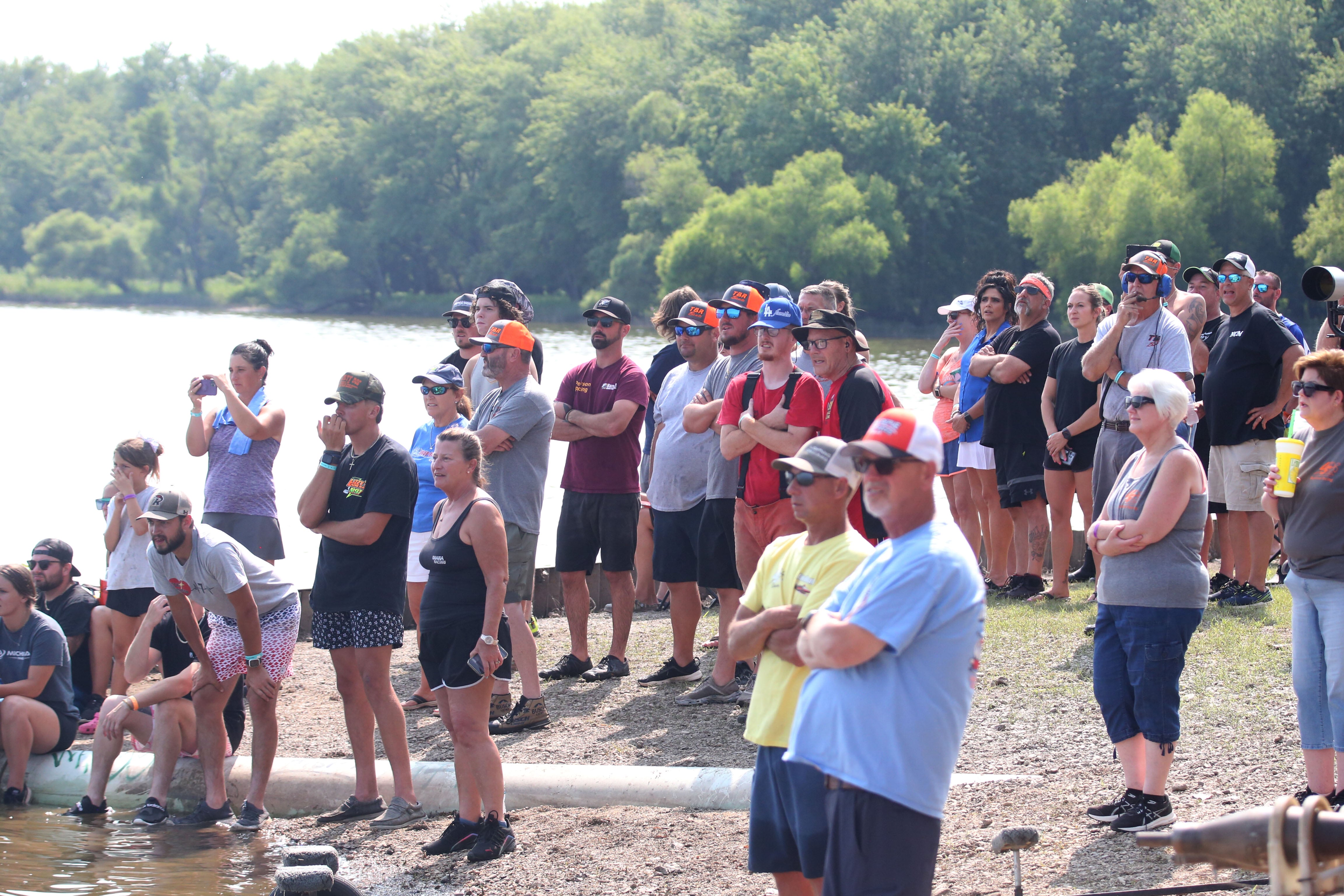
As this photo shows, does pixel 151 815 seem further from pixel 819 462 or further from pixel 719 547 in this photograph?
pixel 819 462

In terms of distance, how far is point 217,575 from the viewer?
624 centimetres

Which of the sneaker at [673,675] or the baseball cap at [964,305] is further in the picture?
the baseball cap at [964,305]


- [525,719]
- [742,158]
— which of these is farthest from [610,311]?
[742,158]

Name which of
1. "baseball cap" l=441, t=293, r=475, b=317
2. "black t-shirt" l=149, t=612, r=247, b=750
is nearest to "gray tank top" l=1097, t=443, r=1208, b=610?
"black t-shirt" l=149, t=612, r=247, b=750

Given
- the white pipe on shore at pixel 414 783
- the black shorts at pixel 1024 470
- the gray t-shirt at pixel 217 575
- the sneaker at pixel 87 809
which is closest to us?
the white pipe on shore at pixel 414 783

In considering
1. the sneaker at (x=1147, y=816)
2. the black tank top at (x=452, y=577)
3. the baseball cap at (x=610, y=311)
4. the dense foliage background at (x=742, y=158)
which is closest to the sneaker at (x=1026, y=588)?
the baseball cap at (x=610, y=311)

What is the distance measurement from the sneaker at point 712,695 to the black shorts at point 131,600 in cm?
328

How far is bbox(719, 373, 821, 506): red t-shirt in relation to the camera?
653 cm

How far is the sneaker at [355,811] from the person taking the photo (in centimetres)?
641

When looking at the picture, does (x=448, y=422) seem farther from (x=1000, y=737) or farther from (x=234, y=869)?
(x=1000, y=737)

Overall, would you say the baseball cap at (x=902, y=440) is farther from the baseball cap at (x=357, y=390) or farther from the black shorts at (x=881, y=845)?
the baseball cap at (x=357, y=390)

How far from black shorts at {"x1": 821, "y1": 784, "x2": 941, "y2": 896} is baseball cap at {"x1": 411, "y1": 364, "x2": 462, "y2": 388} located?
14.4 feet

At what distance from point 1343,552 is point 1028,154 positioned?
55.5 metres

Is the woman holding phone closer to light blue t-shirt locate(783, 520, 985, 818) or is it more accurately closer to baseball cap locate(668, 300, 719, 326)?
baseball cap locate(668, 300, 719, 326)
